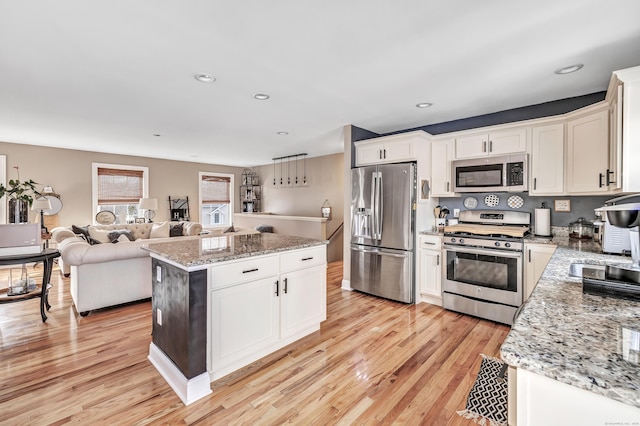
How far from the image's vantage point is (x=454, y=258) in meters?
3.50

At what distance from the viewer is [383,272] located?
3932mm

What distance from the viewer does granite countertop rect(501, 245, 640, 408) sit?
65 centimetres

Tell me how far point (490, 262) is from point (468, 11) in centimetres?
248

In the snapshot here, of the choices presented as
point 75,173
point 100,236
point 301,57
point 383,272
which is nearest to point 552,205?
point 383,272

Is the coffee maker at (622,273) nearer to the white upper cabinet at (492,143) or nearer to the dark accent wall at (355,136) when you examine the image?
the white upper cabinet at (492,143)

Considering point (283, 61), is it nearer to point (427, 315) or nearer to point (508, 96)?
point (508, 96)

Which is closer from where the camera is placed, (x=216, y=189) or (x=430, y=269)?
(x=430, y=269)

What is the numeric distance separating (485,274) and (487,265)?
0.11m

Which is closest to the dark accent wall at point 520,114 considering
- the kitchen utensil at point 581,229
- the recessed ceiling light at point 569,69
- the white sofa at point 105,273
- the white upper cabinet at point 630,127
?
the recessed ceiling light at point 569,69

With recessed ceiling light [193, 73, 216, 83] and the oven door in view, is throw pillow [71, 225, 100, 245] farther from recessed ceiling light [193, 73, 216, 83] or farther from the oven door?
the oven door

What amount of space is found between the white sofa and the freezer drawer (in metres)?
2.71

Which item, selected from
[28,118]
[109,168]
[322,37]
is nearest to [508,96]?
[322,37]

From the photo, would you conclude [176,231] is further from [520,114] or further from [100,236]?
[520,114]

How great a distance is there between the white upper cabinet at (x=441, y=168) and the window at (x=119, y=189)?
21.8ft
